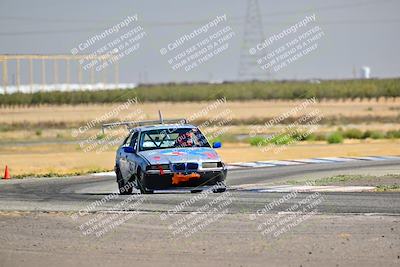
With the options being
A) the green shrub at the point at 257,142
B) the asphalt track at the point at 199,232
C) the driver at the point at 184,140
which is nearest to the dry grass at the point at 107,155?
the green shrub at the point at 257,142

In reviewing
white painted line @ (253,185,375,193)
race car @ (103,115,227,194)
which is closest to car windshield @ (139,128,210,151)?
race car @ (103,115,227,194)

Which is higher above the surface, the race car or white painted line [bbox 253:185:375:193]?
the race car

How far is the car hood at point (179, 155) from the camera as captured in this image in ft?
62.1

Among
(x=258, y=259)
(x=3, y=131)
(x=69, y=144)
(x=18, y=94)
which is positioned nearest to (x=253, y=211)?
(x=258, y=259)

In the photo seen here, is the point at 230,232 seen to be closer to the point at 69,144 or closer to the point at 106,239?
the point at 106,239

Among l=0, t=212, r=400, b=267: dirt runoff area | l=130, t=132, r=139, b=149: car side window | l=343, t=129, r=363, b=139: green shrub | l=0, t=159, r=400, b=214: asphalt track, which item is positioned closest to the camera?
l=0, t=212, r=400, b=267: dirt runoff area

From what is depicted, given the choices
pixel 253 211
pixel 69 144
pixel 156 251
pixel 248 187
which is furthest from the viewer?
pixel 69 144

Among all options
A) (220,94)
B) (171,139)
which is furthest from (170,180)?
(220,94)

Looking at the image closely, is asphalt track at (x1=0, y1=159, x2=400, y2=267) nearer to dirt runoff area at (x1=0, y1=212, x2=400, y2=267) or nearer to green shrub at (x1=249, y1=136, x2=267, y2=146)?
dirt runoff area at (x1=0, y1=212, x2=400, y2=267)

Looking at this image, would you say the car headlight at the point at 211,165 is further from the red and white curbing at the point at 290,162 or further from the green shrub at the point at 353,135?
the green shrub at the point at 353,135

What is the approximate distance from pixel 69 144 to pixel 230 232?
3639 cm

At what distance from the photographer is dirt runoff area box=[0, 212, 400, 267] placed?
11211mm

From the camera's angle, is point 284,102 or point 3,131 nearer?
point 3,131

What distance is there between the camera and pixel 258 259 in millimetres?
11234
